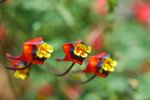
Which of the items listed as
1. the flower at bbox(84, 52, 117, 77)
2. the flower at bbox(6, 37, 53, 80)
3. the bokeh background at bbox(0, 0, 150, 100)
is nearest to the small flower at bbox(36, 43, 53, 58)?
the flower at bbox(6, 37, 53, 80)

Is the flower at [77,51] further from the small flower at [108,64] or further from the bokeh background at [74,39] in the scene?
the bokeh background at [74,39]

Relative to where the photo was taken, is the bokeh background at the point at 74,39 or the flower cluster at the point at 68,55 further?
the bokeh background at the point at 74,39

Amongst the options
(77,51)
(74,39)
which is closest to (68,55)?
(77,51)

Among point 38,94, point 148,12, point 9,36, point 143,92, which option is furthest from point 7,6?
point 148,12

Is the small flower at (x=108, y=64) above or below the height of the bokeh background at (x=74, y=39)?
above

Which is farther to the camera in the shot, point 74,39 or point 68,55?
point 74,39

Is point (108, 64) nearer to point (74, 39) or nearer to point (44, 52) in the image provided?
point (44, 52)

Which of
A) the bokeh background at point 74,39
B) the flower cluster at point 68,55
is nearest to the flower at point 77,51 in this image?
the flower cluster at point 68,55

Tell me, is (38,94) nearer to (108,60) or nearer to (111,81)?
(111,81)
